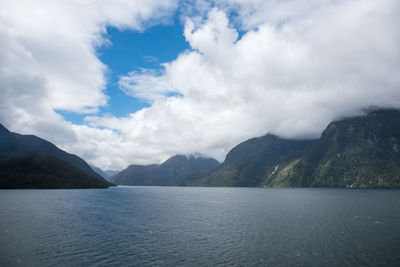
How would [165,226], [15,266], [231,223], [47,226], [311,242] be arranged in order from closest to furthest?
[15,266] → [311,242] → [47,226] → [165,226] → [231,223]

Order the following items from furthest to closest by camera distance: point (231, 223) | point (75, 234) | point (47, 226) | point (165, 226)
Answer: point (231, 223) → point (165, 226) → point (47, 226) → point (75, 234)

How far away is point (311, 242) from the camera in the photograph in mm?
67438

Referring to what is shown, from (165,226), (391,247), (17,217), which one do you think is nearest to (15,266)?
(165,226)

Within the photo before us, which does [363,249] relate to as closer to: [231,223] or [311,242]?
[311,242]

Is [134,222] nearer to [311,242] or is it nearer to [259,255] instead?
[259,255]

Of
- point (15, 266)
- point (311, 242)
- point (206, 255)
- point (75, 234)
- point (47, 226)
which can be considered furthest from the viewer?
point (47, 226)

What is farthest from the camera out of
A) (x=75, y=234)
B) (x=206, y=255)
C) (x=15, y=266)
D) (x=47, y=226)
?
Answer: (x=47, y=226)

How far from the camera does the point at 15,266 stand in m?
46.9

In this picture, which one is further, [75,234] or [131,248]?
[75,234]

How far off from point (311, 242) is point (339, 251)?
9.07 meters

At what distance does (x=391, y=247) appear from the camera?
62062mm

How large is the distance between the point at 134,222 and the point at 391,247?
87344 millimetres

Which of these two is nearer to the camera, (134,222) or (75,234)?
(75,234)

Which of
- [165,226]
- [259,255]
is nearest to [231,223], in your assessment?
[165,226]
